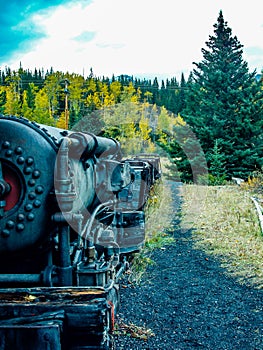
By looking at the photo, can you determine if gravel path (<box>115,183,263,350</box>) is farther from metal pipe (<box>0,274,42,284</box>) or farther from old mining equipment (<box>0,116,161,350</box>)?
metal pipe (<box>0,274,42,284</box>)

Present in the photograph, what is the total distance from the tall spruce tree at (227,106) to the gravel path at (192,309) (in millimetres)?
15955

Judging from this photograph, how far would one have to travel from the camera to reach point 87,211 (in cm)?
491

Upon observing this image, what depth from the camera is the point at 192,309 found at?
523 centimetres

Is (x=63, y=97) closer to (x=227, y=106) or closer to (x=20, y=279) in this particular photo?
(x=227, y=106)

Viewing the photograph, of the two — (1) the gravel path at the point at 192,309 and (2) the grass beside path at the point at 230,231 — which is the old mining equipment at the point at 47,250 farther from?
(2) the grass beside path at the point at 230,231

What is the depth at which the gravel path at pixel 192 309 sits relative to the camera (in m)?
4.34

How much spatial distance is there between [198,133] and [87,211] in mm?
Answer: 19033

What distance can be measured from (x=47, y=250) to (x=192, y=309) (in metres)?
2.44

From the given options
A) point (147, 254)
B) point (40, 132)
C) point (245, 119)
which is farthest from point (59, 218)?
point (245, 119)

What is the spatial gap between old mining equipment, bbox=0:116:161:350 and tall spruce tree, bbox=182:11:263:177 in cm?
1883

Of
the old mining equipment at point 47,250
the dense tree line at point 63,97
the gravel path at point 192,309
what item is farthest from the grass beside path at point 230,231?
the dense tree line at point 63,97

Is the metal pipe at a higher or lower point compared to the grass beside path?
higher

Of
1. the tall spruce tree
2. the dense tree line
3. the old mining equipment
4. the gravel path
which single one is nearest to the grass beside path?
the gravel path

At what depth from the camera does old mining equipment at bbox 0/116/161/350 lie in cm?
274
